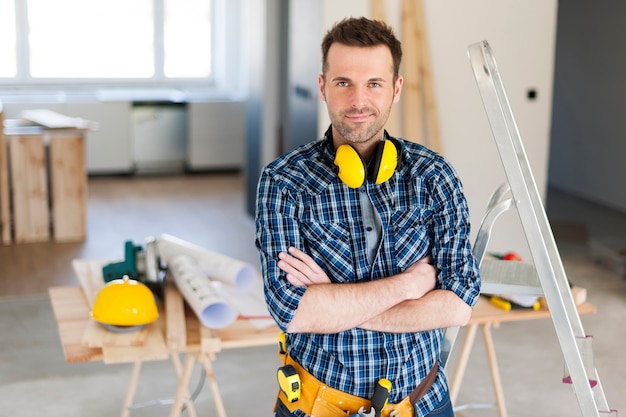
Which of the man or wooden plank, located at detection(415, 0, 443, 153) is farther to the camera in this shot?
wooden plank, located at detection(415, 0, 443, 153)

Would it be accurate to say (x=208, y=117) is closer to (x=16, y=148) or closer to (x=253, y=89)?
(x=253, y=89)

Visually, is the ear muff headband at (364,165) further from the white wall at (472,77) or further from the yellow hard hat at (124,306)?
the white wall at (472,77)

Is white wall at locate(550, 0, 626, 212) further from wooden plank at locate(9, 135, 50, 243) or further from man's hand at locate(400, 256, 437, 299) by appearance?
man's hand at locate(400, 256, 437, 299)

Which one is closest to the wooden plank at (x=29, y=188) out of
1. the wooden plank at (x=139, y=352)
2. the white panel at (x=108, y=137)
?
the white panel at (x=108, y=137)

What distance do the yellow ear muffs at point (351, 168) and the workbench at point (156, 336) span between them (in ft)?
3.39

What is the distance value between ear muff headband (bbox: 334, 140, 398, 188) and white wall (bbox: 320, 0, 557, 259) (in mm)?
3686

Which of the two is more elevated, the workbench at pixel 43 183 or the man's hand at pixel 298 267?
the man's hand at pixel 298 267

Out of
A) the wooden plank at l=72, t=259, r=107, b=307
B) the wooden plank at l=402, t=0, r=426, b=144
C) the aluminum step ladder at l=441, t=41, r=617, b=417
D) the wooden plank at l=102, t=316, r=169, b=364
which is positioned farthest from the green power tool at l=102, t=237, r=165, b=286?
the wooden plank at l=402, t=0, r=426, b=144

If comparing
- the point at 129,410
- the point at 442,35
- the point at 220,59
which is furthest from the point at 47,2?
the point at 129,410

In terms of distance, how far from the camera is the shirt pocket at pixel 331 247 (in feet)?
7.17

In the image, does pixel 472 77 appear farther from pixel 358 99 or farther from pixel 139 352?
pixel 358 99

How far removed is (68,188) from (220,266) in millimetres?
4222

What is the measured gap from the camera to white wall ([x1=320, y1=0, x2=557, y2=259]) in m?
5.91

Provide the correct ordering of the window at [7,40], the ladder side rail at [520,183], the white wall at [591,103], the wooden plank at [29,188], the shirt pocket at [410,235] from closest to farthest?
1. the ladder side rail at [520,183]
2. the shirt pocket at [410,235]
3. the wooden plank at [29,188]
4. the white wall at [591,103]
5. the window at [7,40]
